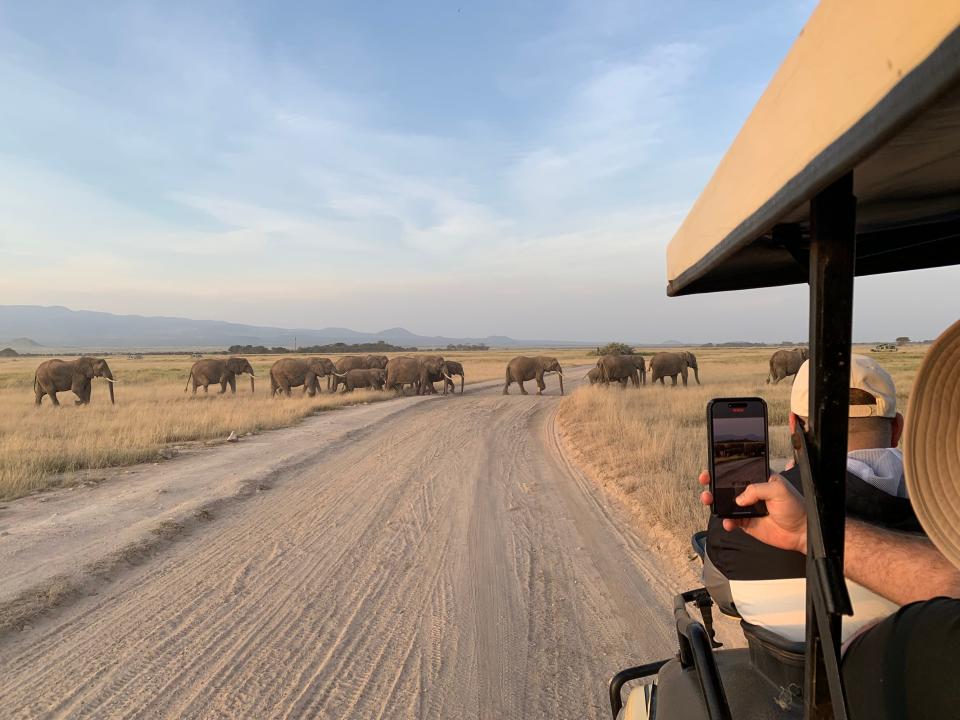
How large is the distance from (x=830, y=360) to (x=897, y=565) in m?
0.64

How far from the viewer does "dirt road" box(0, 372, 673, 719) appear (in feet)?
11.6

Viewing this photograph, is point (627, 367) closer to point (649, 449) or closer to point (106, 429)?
point (649, 449)

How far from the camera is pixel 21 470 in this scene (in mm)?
9414

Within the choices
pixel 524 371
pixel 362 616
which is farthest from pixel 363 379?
pixel 362 616

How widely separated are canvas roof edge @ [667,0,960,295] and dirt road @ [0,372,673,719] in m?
3.05

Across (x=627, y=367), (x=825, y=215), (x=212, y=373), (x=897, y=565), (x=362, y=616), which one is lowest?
(x=362, y=616)

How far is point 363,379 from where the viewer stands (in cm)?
2975

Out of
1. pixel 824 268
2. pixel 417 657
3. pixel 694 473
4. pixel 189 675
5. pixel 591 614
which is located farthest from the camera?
pixel 694 473

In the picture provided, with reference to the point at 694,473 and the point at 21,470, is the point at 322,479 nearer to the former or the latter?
the point at 21,470

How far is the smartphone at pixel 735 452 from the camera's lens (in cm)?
167

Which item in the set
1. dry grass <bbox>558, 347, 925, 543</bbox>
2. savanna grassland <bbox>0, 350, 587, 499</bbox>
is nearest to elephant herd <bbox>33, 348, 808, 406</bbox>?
savanna grassland <bbox>0, 350, 587, 499</bbox>

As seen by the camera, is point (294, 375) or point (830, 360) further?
point (294, 375)

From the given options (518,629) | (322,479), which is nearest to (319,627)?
(518,629)

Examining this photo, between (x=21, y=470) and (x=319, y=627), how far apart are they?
7.55 metres
